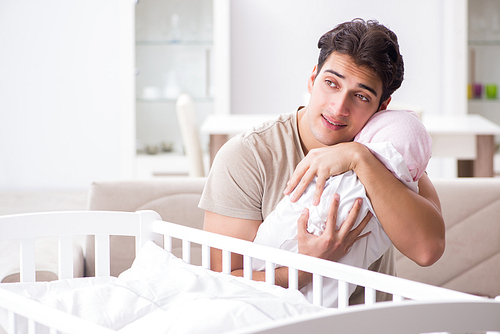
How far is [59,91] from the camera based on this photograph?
3.96m

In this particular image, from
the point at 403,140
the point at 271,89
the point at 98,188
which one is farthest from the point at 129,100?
the point at 403,140

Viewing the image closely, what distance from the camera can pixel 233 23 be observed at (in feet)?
13.0

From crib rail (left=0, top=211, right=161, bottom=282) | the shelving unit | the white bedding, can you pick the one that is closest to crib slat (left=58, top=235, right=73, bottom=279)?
crib rail (left=0, top=211, right=161, bottom=282)

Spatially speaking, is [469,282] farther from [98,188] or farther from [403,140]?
[98,188]

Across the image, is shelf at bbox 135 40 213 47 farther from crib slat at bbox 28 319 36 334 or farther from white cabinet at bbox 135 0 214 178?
crib slat at bbox 28 319 36 334

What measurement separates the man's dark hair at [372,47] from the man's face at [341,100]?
13 millimetres

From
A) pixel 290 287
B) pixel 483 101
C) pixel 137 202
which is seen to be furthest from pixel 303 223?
pixel 483 101

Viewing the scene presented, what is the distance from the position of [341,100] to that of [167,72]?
2794 mm

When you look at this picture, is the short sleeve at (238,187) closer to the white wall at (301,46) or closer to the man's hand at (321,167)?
the man's hand at (321,167)

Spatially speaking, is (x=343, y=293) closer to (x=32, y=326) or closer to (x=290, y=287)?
(x=290, y=287)

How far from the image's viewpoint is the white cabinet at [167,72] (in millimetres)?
3576

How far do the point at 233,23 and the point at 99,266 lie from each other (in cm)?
321

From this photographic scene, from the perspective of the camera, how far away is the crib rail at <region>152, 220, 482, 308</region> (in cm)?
60

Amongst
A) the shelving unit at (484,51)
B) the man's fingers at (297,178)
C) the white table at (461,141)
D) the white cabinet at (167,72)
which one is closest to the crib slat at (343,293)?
the man's fingers at (297,178)
